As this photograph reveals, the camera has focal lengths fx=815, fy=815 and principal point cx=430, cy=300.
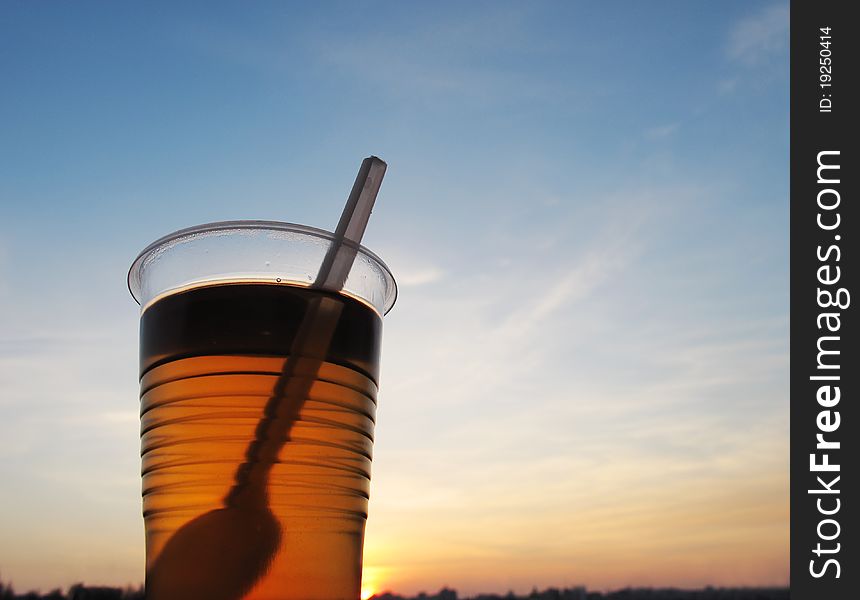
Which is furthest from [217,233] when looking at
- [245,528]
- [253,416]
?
[245,528]

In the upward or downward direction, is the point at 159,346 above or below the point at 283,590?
above

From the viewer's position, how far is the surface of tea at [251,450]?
1.07m

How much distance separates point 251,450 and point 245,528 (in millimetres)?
100

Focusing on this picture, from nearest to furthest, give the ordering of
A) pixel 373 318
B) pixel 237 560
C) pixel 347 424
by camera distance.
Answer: pixel 237 560 → pixel 347 424 → pixel 373 318

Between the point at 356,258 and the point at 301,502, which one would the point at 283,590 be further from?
the point at 356,258

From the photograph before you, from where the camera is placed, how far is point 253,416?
43.0 inches

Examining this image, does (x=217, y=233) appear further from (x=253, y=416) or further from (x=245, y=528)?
(x=245, y=528)

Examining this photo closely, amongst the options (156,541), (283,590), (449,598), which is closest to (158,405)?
(156,541)

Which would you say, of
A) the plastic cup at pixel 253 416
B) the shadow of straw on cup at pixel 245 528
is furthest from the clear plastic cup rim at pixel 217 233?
the shadow of straw on cup at pixel 245 528

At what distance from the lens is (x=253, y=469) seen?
108 cm

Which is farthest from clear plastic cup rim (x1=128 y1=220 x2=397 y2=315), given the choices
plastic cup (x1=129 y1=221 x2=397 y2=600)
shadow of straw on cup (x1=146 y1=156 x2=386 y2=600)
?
shadow of straw on cup (x1=146 y1=156 x2=386 y2=600)

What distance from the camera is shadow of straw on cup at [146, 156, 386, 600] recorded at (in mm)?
1055

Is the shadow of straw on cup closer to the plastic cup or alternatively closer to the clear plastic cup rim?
the plastic cup

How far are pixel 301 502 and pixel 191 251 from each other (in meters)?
0.40
